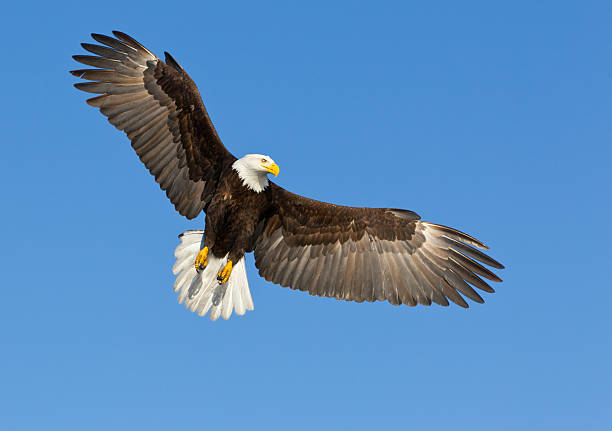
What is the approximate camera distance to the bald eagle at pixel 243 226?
27.2 ft

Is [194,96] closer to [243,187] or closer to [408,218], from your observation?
[243,187]

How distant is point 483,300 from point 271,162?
2774 mm

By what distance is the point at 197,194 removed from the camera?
332 inches

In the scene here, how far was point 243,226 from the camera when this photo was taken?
8.27 m

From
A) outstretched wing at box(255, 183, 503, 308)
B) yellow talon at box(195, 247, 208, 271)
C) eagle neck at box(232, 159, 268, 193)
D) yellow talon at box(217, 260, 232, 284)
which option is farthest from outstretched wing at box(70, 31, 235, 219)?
outstretched wing at box(255, 183, 503, 308)

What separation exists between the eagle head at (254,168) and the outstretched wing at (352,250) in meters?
0.46

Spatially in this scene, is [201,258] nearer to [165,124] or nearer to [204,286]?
[204,286]

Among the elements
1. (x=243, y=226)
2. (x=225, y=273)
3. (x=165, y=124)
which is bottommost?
(x=225, y=273)

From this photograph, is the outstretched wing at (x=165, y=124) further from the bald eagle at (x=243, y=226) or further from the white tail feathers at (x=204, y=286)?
the white tail feathers at (x=204, y=286)

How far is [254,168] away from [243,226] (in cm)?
66

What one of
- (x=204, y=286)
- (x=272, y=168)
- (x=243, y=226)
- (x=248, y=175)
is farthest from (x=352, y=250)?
(x=204, y=286)

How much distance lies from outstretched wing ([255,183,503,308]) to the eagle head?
1.52ft

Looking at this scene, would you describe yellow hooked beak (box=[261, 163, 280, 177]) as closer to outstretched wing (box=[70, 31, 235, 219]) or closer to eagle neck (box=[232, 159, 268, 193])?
eagle neck (box=[232, 159, 268, 193])

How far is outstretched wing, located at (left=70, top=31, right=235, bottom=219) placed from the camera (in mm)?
8352
